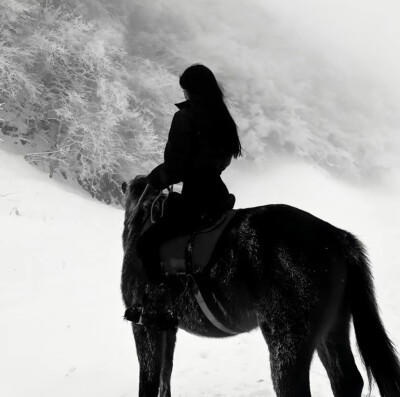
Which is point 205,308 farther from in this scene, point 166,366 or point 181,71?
point 181,71

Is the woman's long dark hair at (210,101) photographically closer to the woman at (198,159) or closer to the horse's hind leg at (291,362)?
the woman at (198,159)

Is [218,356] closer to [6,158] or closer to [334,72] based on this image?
[6,158]

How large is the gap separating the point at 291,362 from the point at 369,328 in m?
0.53

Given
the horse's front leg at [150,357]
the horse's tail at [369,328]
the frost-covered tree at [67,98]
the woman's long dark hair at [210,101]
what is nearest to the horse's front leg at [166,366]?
the horse's front leg at [150,357]

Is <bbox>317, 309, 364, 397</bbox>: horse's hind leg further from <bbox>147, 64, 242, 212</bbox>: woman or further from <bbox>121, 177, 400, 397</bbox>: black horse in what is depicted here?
<bbox>147, 64, 242, 212</bbox>: woman

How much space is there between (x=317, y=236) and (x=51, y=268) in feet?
17.9

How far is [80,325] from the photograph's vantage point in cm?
531

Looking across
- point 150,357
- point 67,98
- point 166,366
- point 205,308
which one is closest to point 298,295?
point 205,308

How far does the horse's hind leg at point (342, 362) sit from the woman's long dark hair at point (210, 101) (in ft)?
4.67

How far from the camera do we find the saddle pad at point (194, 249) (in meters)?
2.66

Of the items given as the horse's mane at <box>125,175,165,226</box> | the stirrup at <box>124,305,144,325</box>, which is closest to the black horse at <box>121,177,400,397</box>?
the stirrup at <box>124,305,144,325</box>

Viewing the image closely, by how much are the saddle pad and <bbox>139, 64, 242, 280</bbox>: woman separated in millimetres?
63

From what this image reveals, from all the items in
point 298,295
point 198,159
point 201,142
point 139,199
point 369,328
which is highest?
point 201,142

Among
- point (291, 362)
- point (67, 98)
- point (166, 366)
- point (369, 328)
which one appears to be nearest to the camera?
point (291, 362)
